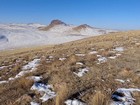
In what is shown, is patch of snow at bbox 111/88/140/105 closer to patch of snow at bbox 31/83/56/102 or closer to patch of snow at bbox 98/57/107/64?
patch of snow at bbox 31/83/56/102

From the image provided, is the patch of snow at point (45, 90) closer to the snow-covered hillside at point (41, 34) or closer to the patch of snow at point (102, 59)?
the patch of snow at point (102, 59)

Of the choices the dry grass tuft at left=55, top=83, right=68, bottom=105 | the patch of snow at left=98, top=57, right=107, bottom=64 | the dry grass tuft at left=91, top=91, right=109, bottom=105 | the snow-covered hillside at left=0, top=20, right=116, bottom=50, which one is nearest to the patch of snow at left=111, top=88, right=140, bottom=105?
the dry grass tuft at left=91, top=91, right=109, bottom=105

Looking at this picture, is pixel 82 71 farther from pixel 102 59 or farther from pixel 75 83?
pixel 102 59

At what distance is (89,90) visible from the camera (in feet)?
27.3

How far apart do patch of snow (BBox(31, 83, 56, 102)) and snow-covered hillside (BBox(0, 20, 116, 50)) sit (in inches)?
1582

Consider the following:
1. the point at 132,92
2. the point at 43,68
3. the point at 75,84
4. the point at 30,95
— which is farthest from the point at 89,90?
the point at 43,68

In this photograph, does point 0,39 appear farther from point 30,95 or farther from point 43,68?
point 30,95

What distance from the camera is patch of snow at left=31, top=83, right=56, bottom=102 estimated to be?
7.89m

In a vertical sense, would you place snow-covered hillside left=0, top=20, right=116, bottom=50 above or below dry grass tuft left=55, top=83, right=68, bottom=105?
below

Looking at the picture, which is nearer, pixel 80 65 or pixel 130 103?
pixel 130 103

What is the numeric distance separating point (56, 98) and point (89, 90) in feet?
4.30

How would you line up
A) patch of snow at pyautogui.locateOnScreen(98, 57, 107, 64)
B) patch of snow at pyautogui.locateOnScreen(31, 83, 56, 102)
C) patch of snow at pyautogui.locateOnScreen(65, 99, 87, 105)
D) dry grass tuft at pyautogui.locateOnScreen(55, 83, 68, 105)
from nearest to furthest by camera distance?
patch of snow at pyautogui.locateOnScreen(65, 99, 87, 105)
dry grass tuft at pyautogui.locateOnScreen(55, 83, 68, 105)
patch of snow at pyautogui.locateOnScreen(31, 83, 56, 102)
patch of snow at pyautogui.locateOnScreen(98, 57, 107, 64)

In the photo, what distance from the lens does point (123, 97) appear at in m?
Result: 7.91

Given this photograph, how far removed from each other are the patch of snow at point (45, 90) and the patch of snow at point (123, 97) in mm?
1979
